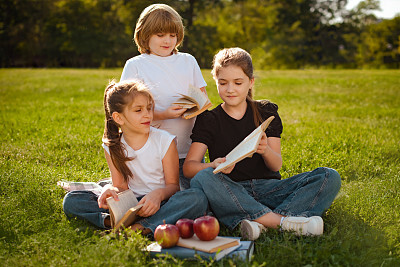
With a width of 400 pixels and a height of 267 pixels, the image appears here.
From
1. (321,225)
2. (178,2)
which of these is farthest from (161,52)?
(178,2)

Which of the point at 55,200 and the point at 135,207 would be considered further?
the point at 55,200

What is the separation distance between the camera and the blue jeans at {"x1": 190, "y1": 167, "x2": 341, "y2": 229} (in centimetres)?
333

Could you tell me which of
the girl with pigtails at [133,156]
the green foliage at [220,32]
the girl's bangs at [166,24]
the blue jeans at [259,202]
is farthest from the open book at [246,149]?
the green foliage at [220,32]

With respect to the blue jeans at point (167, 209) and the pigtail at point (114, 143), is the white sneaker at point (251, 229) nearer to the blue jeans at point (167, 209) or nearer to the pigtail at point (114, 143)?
the blue jeans at point (167, 209)

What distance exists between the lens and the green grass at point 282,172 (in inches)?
109

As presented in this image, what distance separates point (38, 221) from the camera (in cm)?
341

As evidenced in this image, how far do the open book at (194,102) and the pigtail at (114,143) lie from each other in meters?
0.56

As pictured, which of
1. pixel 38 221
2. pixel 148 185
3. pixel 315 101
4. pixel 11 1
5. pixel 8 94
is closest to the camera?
pixel 38 221

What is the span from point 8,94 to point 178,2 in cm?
2302

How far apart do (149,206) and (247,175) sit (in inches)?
36.3

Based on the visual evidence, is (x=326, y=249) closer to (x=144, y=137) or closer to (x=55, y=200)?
(x=144, y=137)

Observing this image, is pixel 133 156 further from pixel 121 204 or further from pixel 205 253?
pixel 205 253

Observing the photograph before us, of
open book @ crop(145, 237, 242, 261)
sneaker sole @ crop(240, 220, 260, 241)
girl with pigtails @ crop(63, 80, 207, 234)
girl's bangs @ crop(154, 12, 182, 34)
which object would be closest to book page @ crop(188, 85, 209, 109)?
A: girl with pigtails @ crop(63, 80, 207, 234)

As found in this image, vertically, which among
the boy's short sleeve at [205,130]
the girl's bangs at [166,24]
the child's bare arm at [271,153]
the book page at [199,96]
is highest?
the girl's bangs at [166,24]
